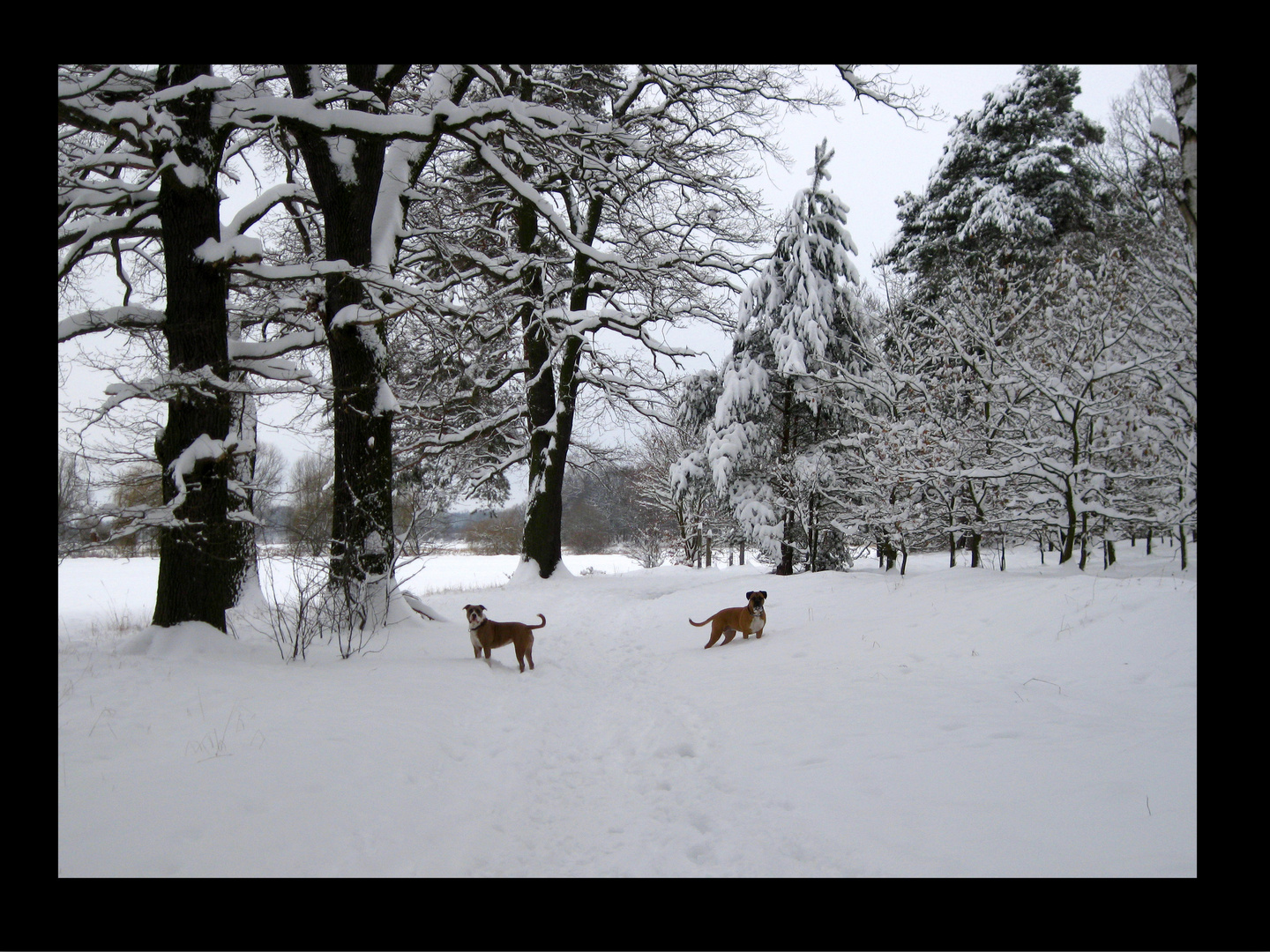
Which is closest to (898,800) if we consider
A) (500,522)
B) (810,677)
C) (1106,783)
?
(1106,783)

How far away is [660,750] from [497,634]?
8.48ft

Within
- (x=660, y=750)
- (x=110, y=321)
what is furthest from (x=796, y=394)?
(x=110, y=321)

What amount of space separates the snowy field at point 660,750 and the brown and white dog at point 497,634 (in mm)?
232

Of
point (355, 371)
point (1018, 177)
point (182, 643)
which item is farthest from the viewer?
point (1018, 177)

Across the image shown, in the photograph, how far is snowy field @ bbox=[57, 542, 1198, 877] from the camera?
235 centimetres

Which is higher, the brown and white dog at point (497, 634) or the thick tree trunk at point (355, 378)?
the thick tree trunk at point (355, 378)

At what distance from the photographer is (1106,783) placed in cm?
268

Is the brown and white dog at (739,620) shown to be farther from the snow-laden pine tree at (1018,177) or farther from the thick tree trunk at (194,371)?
the snow-laden pine tree at (1018,177)

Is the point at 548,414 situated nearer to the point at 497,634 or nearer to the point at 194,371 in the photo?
the point at 497,634

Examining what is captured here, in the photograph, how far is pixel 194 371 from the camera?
5.23 metres

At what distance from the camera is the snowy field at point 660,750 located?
235 cm

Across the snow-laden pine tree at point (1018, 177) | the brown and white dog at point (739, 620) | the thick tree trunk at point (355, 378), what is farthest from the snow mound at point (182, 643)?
the snow-laden pine tree at point (1018, 177)
